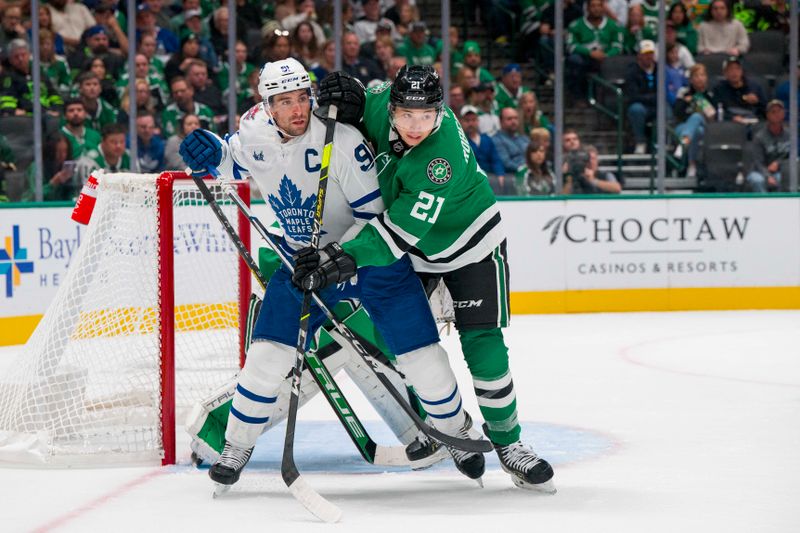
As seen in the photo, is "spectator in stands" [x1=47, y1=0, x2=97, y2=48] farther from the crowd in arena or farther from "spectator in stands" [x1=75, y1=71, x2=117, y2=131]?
"spectator in stands" [x1=75, y1=71, x2=117, y2=131]

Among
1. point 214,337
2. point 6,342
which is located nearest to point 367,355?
point 214,337

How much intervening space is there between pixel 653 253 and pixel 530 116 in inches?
A: 44.8

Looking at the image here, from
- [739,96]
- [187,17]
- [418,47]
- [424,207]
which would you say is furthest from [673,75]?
[424,207]

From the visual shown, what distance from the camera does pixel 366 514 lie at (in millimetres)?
3072

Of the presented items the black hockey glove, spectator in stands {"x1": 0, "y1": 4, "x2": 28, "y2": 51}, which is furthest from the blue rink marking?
spectator in stands {"x1": 0, "y1": 4, "x2": 28, "y2": 51}

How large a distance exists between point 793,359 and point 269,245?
3230 millimetres

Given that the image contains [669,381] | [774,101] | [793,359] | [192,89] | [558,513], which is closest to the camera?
[558,513]

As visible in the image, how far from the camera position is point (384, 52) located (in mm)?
7953

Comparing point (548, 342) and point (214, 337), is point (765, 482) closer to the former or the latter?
point (214, 337)

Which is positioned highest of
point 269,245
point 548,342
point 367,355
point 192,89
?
point 192,89

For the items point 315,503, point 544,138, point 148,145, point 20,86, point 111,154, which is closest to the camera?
point 315,503

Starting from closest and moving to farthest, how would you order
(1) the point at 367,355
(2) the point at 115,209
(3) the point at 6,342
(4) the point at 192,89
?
(1) the point at 367,355, (2) the point at 115,209, (3) the point at 6,342, (4) the point at 192,89

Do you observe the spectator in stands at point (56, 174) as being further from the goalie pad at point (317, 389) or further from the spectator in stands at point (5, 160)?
the goalie pad at point (317, 389)

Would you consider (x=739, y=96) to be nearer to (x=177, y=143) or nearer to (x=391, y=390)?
(x=177, y=143)
